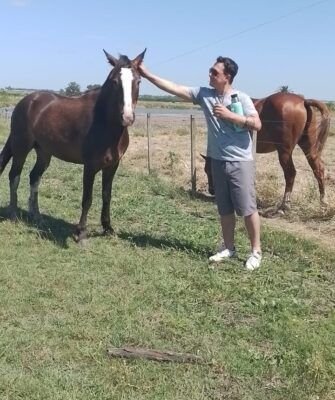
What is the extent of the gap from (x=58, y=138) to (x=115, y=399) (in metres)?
4.37

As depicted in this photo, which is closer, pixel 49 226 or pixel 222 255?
pixel 222 255

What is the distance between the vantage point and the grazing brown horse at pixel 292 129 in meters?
8.86

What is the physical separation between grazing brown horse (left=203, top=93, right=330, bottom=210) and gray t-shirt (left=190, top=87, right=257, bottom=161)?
346 centimetres

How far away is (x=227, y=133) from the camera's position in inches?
212

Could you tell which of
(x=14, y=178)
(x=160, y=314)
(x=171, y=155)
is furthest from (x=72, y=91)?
(x=160, y=314)

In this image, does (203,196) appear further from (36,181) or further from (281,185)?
(36,181)

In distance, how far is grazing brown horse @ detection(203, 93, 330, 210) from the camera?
29.1ft

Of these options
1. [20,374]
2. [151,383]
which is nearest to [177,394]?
[151,383]

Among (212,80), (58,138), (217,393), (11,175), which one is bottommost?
(217,393)

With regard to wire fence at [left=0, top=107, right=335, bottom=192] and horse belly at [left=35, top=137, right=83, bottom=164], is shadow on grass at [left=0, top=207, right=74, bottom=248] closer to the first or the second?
horse belly at [left=35, top=137, right=83, bottom=164]

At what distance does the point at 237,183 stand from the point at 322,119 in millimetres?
4088

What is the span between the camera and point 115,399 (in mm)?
3066

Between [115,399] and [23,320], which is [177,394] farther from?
[23,320]

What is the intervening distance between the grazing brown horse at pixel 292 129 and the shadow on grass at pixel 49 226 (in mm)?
3603
